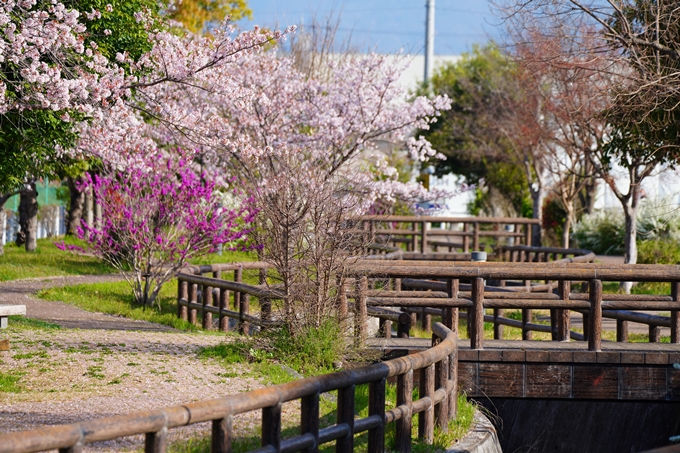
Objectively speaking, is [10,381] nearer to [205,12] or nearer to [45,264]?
[45,264]

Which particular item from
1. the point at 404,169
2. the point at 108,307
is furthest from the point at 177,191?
the point at 404,169

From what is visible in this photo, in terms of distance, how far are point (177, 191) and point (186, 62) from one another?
511cm

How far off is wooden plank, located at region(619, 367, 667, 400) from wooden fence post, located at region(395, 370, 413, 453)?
12.4 feet

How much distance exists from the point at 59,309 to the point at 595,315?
8.99 m

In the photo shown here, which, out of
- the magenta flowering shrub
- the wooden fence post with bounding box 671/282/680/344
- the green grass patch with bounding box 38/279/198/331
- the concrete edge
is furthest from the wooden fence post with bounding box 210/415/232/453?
the magenta flowering shrub

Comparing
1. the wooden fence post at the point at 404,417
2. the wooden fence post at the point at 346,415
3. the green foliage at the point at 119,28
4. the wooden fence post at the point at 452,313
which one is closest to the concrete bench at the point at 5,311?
the green foliage at the point at 119,28

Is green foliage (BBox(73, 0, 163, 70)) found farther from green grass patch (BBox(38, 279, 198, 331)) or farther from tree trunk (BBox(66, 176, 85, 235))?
tree trunk (BBox(66, 176, 85, 235))

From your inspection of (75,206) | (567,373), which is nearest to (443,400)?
(567,373)

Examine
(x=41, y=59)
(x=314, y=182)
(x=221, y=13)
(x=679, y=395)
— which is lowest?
(x=679, y=395)

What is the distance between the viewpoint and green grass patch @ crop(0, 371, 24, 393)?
8.02 metres

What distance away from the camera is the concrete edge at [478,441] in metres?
7.21

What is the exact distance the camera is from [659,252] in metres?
22.2

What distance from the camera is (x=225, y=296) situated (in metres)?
12.9

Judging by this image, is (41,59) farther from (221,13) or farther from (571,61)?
(221,13)
